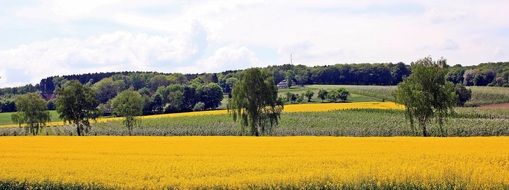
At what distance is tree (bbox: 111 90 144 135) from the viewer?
84438 mm

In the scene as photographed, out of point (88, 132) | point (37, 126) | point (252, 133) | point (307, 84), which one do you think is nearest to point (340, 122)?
point (252, 133)

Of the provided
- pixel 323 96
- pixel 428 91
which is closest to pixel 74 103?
pixel 428 91

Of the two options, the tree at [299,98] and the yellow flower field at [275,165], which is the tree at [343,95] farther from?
the yellow flower field at [275,165]

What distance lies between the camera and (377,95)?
438 ft

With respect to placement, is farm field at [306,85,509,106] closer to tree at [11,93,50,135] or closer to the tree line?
the tree line

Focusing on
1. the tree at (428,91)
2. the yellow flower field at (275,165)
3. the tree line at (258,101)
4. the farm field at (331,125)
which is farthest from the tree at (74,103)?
the yellow flower field at (275,165)

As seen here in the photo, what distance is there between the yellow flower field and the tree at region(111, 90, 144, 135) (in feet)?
151

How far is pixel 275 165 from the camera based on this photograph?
27469mm

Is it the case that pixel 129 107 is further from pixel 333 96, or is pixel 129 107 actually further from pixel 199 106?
pixel 333 96

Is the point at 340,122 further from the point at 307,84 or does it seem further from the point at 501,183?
the point at 307,84

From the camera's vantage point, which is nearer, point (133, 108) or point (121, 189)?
point (121, 189)

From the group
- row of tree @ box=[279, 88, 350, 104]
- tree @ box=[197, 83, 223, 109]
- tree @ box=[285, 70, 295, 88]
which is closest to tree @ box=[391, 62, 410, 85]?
tree @ box=[285, 70, 295, 88]

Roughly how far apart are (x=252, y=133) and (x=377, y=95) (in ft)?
231

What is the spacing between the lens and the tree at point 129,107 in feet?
277
